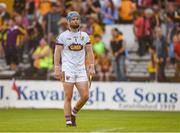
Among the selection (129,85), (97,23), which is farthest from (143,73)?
(97,23)

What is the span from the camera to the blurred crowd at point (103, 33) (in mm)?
24812

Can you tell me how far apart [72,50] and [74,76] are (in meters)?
0.60

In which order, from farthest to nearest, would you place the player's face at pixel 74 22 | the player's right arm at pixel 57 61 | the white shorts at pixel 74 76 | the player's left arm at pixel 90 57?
the player's left arm at pixel 90 57 < the white shorts at pixel 74 76 < the player's right arm at pixel 57 61 < the player's face at pixel 74 22

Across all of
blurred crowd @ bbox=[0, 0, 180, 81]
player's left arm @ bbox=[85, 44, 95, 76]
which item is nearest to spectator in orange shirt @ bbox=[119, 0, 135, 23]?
blurred crowd @ bbox=[0, 0, 180, 81]

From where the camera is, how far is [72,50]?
51.3 feet

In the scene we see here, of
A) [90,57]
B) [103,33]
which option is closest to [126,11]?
[103,33]

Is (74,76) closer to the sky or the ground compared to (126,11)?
closer to the ground

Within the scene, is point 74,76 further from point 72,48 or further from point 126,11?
point 126,11

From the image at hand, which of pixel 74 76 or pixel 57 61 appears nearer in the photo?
pixel 57 61

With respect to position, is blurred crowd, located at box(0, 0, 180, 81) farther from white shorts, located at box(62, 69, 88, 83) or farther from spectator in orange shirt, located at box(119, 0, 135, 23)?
white shorts, located at box(62, 69, 88, 83)

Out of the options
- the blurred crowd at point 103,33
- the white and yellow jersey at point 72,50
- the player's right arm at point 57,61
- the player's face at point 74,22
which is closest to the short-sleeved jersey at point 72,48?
the white and yellow jersey at point 72,50

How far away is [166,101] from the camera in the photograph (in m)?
24.9

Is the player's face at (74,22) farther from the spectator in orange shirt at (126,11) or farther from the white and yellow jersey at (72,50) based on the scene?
the spectator in orange shirt at (126,11)

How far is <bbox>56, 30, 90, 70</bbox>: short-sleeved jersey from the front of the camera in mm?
15625
